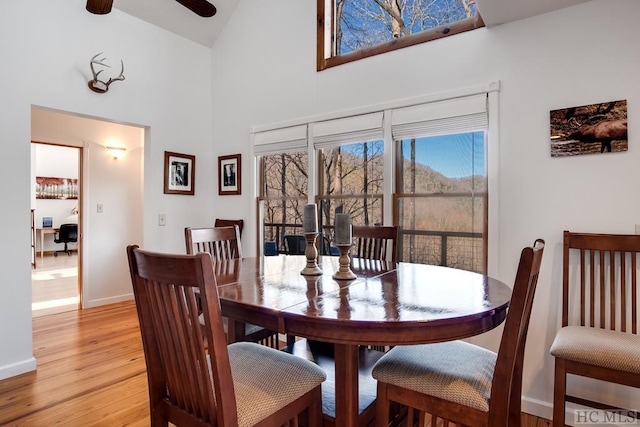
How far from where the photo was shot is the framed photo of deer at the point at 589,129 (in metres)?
1.96

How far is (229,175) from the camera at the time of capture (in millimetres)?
3900

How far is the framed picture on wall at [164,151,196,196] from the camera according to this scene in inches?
145

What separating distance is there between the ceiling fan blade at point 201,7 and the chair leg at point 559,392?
407cm

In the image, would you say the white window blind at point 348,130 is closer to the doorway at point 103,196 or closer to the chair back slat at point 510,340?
the chair back slat at point 510,340

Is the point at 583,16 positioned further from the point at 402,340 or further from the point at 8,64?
the point at 8,64

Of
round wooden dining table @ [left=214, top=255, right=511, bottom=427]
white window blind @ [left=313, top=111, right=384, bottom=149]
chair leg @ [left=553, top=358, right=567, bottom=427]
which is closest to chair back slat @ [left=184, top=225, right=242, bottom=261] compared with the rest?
round wooden dining table @ [left=214, top=255, right=511, bottom=427]

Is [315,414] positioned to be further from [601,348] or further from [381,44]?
[381,44]

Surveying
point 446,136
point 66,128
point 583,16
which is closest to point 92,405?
point 446,136

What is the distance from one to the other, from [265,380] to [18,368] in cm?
248

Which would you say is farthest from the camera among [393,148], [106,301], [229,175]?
[106,301]

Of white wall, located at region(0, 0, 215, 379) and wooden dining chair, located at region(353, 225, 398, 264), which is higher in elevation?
white wall, located at region(0, 0, 215, 379)

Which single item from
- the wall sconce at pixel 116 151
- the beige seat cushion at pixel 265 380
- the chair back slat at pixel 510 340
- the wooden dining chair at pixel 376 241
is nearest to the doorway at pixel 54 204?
the wall sconce at pixel 116 151

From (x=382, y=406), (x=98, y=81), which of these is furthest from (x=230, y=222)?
(x=382, y=406)

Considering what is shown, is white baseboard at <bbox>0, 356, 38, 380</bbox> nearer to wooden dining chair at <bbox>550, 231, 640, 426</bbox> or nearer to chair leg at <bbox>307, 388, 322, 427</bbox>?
chair leg at <bbox>307, 388, 322, 427</bbox>
